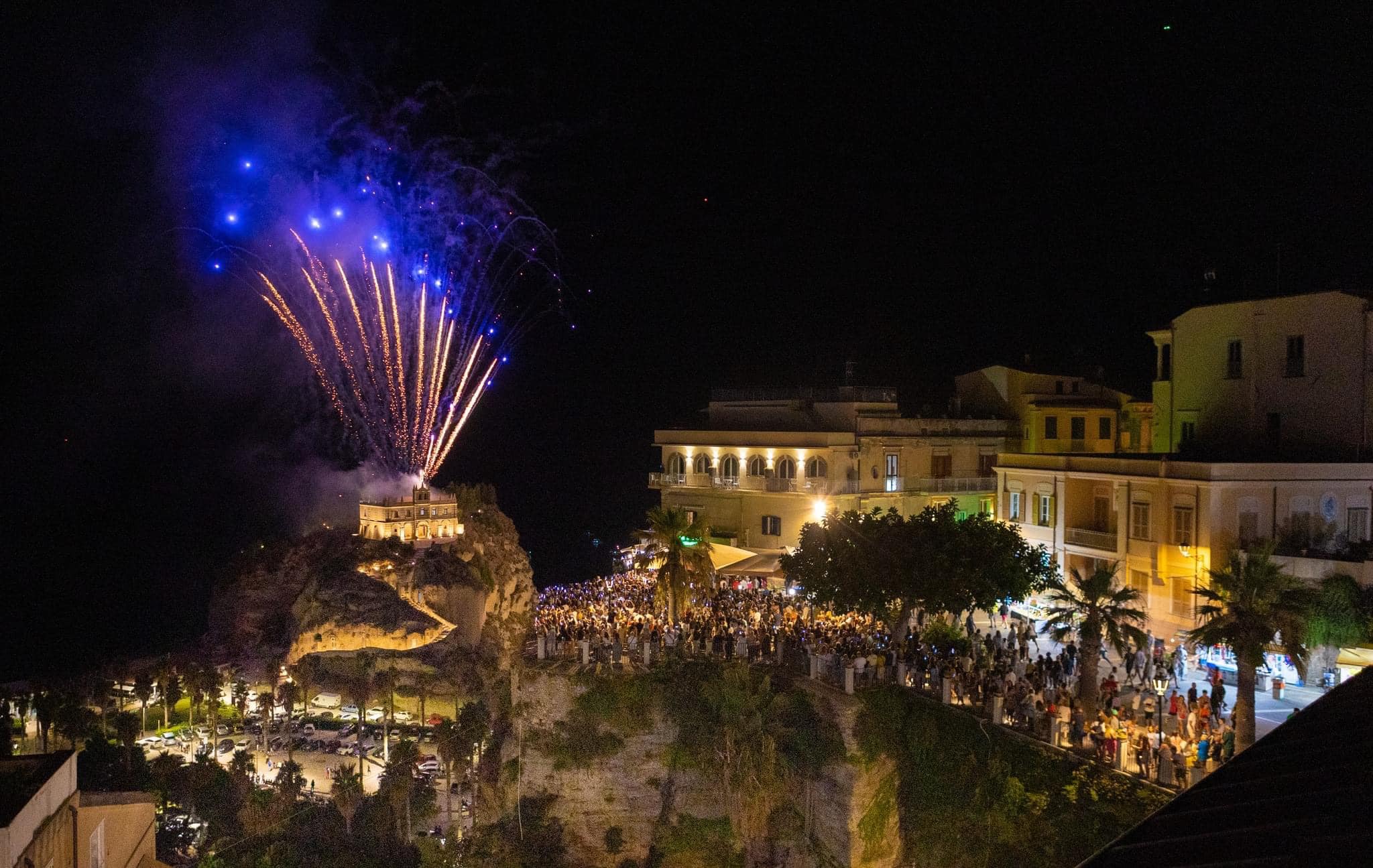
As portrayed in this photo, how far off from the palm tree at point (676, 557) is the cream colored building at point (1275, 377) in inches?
734

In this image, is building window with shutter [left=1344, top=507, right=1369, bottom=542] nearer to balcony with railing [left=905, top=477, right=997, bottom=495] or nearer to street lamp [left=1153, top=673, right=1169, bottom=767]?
street lamp [left=1153, top=673, right=1169, bottom=767]

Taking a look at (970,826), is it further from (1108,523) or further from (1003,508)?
(1003,508)

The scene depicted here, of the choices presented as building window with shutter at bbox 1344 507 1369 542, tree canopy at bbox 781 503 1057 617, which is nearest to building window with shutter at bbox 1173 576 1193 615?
tree canopy at bbox 781 503 1057 617

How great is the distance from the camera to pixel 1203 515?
1139 inches

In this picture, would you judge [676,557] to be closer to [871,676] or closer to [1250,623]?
[871,676]

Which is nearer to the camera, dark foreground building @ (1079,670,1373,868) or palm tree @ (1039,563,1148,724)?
dark foreground building @ (1079,670,1373,868)

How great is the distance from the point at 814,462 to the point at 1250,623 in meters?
26.2

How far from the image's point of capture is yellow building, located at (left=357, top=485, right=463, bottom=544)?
1795 inches

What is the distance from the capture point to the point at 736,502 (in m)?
46.3

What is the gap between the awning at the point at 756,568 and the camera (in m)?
34.2

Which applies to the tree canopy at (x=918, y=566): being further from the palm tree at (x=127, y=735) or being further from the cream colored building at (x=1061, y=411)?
the palm tree at (x=127, y=735)

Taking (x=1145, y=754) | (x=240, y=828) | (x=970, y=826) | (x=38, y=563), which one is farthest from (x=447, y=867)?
(x=38, y=563)

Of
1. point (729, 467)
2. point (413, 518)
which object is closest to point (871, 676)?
point (729, 467)

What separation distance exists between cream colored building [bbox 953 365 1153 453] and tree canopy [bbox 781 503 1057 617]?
21.4 metres
